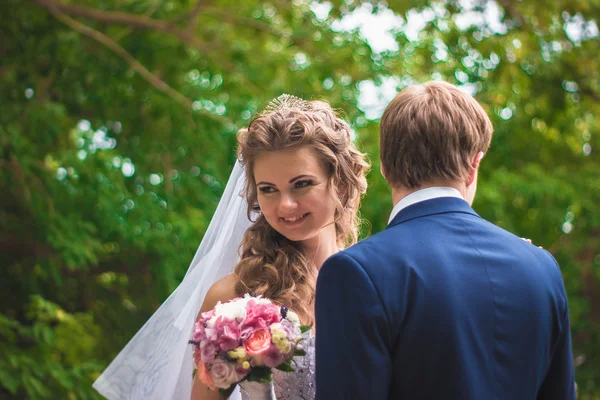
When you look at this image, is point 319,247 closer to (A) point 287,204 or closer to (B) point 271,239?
(B) point 271,239

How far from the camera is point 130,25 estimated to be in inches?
262

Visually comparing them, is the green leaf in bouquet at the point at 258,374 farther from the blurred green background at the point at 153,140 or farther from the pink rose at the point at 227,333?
the blurred green background at the point at 153,140

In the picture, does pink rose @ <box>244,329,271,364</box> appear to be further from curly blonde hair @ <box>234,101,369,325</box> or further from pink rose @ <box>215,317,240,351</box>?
curly blonde hair @ <box>234,101,369,325</box>

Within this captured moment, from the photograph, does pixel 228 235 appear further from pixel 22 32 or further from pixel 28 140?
pixel 22 32

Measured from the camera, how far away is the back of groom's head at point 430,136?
1.96 m

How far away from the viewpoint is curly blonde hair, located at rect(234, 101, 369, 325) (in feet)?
9.64

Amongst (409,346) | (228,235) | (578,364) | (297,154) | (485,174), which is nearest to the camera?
(409,346)

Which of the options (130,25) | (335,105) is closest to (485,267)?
→ (335,105)

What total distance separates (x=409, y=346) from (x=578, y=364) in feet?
23.0

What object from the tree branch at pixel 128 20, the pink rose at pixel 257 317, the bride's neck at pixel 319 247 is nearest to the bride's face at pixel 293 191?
the bride's neck at pixel 319 247

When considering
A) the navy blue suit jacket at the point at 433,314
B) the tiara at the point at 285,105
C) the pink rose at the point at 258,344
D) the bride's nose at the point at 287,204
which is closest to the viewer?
the navy blue suit jacket at the point at 433,314

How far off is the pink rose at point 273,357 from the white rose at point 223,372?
3.6 inches

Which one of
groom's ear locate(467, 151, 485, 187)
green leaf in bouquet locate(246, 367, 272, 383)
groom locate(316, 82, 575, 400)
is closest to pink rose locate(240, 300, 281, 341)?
green leaf in bouquet locate(246, 367, 272, 383)

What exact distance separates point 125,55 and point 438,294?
529cm
